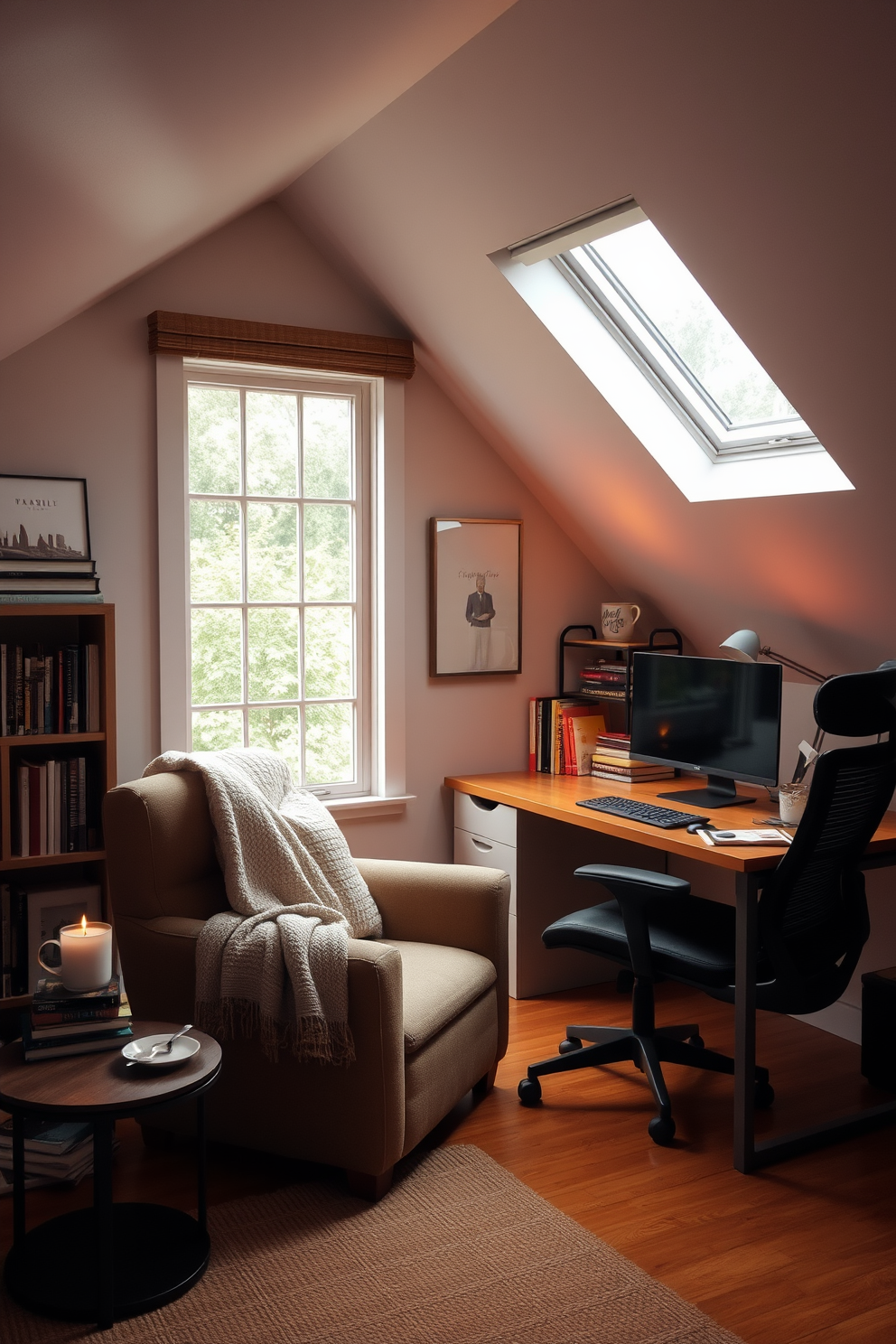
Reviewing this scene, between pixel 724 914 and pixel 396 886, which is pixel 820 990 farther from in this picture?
pixel 396 886

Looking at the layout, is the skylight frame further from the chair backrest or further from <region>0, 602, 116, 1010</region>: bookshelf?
<region>0, 602, 116, 1010</region>: bookshelf

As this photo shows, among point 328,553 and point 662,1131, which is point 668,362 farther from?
point 662,1131

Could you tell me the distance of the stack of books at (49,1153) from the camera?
2516mm

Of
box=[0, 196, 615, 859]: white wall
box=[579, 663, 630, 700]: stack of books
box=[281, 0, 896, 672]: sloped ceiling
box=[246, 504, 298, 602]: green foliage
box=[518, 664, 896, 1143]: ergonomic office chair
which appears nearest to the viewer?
box=[281, 0, 896, 672]: sloped ceiling

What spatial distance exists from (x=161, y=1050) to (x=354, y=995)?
42 cm

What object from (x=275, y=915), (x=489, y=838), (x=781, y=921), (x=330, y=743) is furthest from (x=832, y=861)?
(x=330, y=743)

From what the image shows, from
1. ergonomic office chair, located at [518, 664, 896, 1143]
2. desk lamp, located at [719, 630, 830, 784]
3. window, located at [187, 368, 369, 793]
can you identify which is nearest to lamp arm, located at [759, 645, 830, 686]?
desk lamp, located at [719, 630, 830, 784]

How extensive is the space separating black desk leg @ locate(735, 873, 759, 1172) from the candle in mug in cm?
140

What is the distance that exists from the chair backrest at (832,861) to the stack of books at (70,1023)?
4.73 feet

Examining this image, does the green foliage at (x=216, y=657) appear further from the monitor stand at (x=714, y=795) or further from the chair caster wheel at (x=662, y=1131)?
the chair caster wheel at (x=662, y=1131)

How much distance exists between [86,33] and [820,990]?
7.92 ft

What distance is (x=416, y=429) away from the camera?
394 cm

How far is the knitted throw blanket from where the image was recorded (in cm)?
246

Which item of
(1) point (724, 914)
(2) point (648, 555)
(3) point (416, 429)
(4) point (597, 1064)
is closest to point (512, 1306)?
(4) point (597, 1064)
